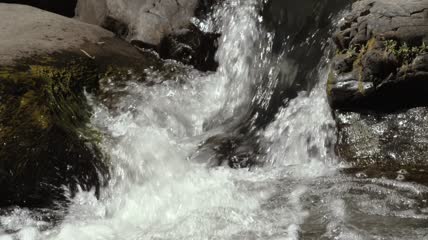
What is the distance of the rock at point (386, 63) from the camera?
4.83 m

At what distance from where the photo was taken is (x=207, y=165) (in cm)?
521

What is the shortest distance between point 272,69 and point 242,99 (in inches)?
21.7

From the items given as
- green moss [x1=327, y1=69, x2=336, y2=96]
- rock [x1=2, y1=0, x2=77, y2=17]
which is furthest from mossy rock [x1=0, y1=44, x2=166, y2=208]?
rock [x1=2, y1=0, x2=77, y2=17]

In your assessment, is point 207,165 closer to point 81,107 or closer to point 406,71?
point 81,107

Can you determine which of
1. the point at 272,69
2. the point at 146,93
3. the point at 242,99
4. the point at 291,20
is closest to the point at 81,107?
the point at 146,93

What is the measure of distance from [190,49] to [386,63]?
304cm

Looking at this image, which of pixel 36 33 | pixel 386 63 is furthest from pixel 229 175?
pixel 36 33

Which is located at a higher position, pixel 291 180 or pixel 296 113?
pixel 296 113

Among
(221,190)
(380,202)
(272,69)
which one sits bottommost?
(221,190)

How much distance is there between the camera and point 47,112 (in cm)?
494

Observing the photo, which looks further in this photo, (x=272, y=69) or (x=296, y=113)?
(x=272, y=69)

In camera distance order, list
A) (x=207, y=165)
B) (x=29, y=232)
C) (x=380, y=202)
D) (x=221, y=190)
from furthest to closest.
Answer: (x=207, y=165), (x=221, y=190), (x=29, y=232), (x=380, y=202)

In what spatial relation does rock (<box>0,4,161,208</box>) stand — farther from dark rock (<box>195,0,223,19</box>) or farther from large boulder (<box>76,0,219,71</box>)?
dark rock (<box>195,0,223,19</box>)

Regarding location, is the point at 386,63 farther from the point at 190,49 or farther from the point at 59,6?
the point at 59,6
